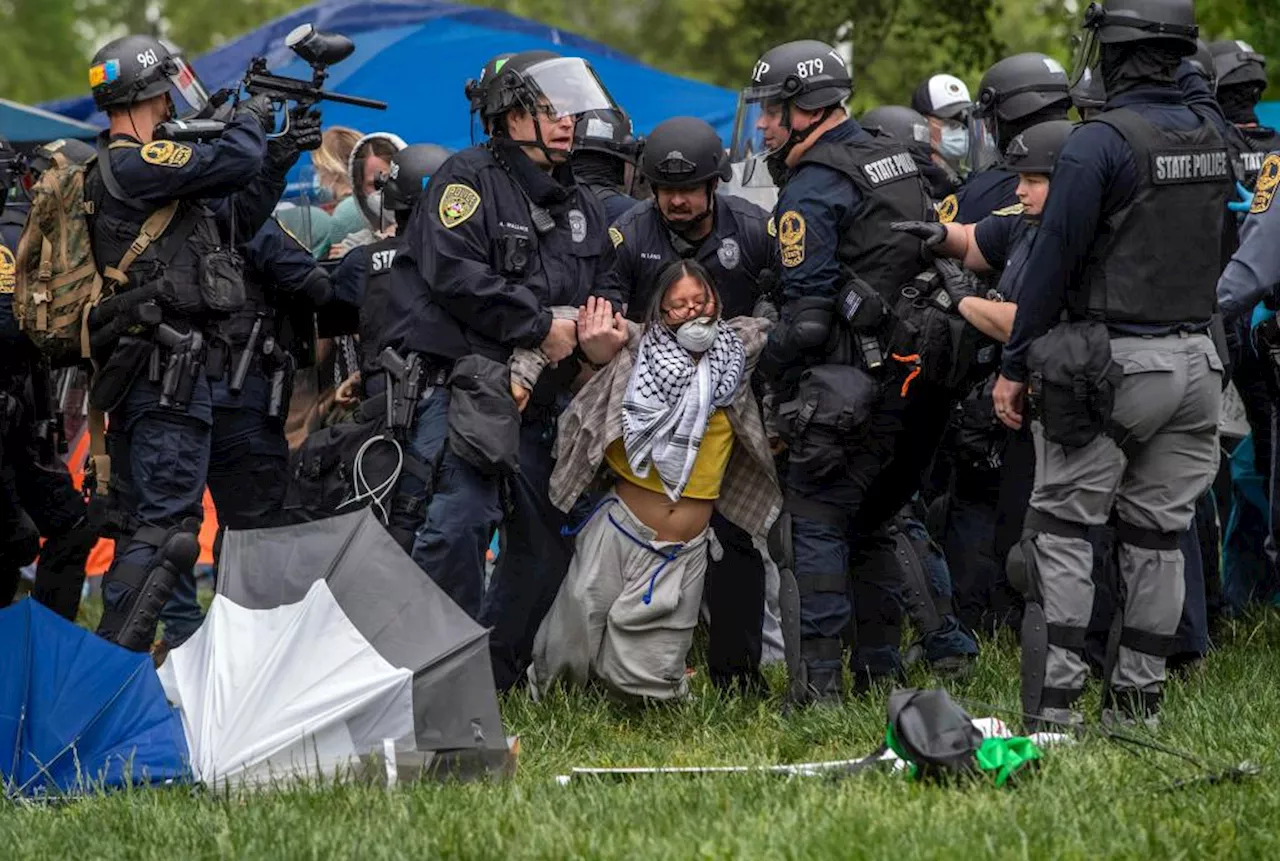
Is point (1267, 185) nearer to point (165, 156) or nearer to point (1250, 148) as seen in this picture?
point (1250, 148)

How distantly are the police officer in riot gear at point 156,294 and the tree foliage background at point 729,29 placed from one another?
8.92 m

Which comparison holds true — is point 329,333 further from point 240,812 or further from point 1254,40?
point 1254,40

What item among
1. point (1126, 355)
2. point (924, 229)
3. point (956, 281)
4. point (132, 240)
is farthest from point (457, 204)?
point (1126, 355)

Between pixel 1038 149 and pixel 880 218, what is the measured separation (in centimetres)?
62

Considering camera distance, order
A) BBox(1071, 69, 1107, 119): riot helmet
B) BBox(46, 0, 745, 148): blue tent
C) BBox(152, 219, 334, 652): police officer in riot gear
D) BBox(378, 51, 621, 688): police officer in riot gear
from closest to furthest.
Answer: BBox(1071, 69, 1107, 119): riot helmet < BBox(378, 51, 621, 688): police officer in riot gear < BBox(152, 219, 334, 652): police officer in riot gear < BBox(46, 0, 745, 148): blue tent

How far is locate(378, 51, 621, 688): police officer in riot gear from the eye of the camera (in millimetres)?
7250

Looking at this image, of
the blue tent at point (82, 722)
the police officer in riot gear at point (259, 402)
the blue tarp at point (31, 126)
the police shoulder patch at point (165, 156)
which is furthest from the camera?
the blue tarp at point (31, 126)

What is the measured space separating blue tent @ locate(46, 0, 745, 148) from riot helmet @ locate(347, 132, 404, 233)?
4378mm

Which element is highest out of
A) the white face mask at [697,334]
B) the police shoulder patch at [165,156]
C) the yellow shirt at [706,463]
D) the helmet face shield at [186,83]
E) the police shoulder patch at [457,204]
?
the helmet face shield at [186,83]

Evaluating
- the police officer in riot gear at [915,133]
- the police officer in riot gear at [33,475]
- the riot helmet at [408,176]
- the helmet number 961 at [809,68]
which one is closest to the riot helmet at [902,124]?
the police officer in riot gear at [915,133]

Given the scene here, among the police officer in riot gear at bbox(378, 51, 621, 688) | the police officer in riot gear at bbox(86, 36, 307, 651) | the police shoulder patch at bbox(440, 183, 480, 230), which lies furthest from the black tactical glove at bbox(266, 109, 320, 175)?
the police shoulder patch at bbox(440, 183, 480, 230)

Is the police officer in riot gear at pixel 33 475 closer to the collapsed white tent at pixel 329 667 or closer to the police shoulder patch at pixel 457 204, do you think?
the police shoulder patch at pixel 457 204

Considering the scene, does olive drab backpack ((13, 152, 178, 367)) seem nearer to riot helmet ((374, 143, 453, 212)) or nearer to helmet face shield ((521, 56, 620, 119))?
riot helmet ((374, 143, 453, 212))

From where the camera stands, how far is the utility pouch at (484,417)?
7.12m
